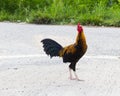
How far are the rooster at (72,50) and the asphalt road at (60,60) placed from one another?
1.06 feet

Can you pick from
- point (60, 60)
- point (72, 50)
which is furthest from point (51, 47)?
point (60, 60)

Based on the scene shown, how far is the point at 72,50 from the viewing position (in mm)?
8578

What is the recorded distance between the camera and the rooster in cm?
847

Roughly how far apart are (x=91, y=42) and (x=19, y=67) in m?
2.99

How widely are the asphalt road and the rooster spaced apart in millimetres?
323

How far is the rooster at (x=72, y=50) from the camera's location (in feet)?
27.8

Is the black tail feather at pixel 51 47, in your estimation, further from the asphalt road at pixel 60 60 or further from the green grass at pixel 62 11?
the green grass at pixel 62 11

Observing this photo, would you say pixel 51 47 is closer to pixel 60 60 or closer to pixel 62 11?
pixel 60 60

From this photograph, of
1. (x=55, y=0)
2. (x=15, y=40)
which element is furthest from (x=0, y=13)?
(x=15, y=40)

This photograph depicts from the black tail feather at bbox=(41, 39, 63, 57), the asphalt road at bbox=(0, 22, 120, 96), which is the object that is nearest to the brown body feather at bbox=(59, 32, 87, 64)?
the black tail feather at bbox=(41, 39, 63, 57)

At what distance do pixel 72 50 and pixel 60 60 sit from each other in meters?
1.89

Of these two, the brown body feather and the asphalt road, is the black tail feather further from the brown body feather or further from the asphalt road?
the asphalt road

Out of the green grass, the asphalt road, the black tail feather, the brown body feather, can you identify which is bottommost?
the green grass

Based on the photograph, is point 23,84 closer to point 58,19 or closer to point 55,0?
point 58,19
